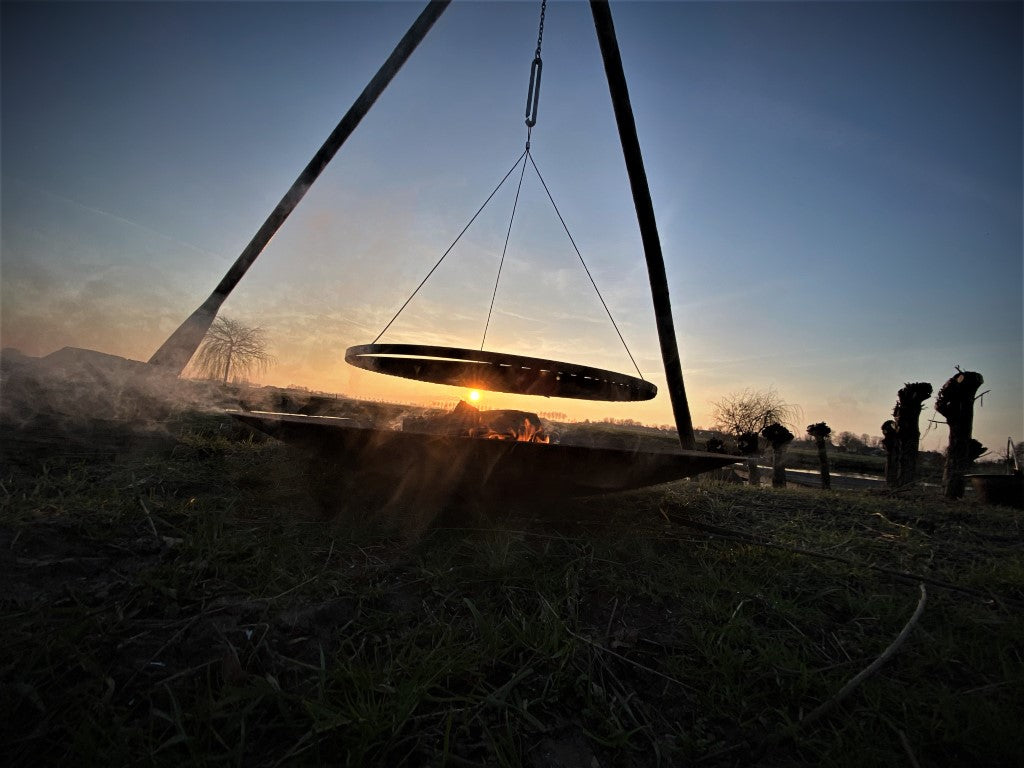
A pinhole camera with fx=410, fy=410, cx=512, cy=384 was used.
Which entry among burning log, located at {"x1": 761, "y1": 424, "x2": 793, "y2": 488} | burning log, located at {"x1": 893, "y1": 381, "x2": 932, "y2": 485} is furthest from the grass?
burning log, located at {"x1": 893, "y1": 381, "x2": 932, "y2": 485}

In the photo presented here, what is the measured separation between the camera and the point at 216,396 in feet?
21.0

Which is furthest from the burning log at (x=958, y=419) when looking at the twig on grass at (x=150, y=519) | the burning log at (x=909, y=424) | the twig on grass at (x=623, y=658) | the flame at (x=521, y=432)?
the twig on grass at (x=150, y=519)

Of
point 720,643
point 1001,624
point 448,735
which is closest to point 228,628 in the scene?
point 448,735

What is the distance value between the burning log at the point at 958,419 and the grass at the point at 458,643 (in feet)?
25.8

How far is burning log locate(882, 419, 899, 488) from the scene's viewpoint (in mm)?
10488

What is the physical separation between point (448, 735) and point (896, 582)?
8.12 feet

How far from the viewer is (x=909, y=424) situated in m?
10.1

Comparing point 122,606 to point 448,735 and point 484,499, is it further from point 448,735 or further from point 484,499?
point 484,499

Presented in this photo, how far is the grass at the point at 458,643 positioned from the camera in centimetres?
107

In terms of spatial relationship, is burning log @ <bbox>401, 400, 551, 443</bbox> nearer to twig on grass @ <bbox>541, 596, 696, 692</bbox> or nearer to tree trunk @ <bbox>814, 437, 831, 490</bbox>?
twig on grass @ <bbox>541, 596, 696, 692</bbox>

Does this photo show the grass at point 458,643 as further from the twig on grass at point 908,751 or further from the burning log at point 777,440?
the burning log at point 777,440

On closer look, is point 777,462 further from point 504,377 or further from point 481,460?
point 481,460

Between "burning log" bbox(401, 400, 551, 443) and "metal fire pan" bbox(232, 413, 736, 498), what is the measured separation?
983mm

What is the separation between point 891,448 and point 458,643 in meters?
13.6
